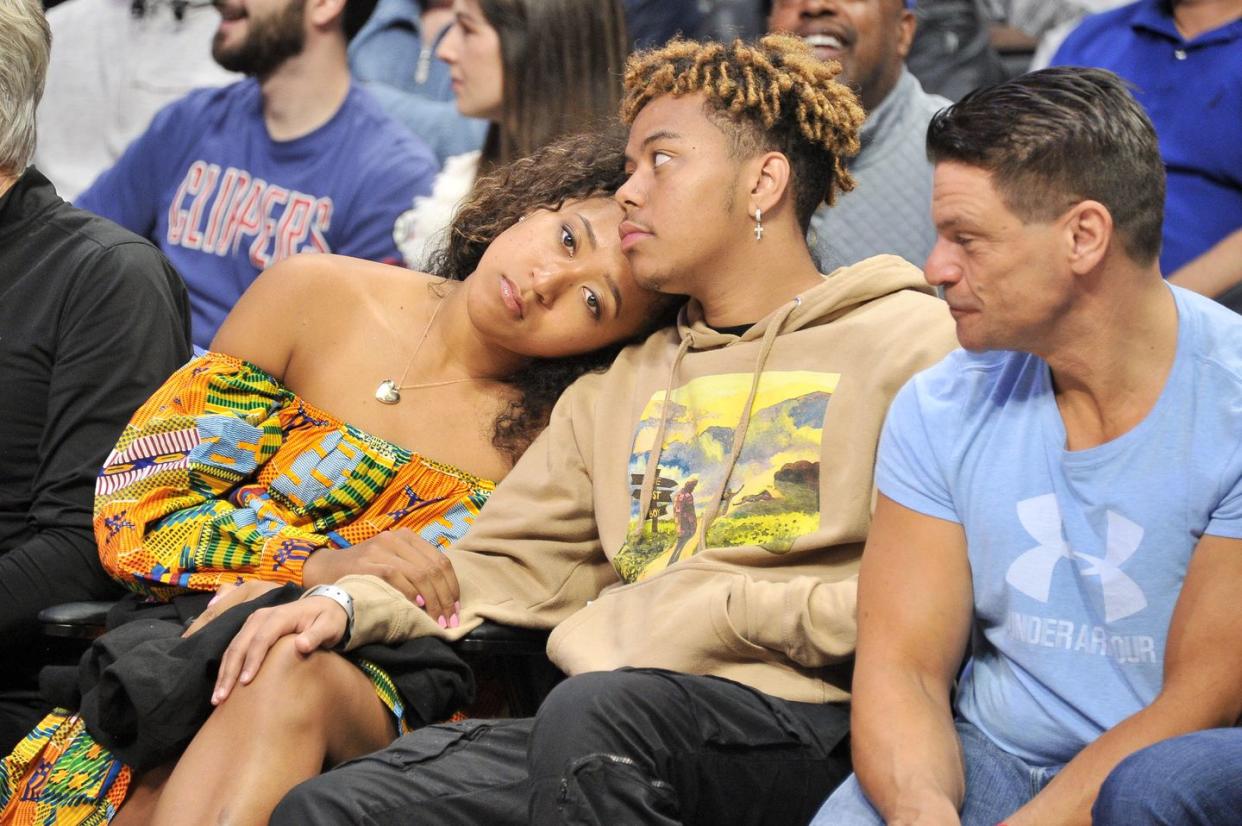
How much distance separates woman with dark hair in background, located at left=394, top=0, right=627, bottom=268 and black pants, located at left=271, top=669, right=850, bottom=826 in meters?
1.68

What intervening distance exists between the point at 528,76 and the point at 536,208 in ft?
3.42

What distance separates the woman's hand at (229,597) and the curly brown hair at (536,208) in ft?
1.62

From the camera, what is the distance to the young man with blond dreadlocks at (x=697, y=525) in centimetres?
213

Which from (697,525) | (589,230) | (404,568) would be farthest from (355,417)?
(697,525)

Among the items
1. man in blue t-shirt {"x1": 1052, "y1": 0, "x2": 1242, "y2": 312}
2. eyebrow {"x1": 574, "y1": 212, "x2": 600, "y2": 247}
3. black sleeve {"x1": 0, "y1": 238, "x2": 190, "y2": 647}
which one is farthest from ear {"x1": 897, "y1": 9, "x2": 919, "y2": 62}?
black sleeve {"x1": 0, "y1": 238, "x2": 190, "y2": 647}

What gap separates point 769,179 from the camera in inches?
104

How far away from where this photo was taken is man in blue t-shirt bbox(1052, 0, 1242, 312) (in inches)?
131

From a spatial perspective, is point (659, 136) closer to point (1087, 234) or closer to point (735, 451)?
point (735, 451)

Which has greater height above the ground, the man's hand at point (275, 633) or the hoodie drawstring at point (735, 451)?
the hoodie drawstring at point (735, 451)

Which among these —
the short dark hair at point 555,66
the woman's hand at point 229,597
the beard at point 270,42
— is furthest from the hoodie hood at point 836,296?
the beard at point 270,42

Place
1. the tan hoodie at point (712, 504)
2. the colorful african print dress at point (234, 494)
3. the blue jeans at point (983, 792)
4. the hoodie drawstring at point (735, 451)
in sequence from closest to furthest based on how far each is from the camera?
the blue jeans at point (983, 792) → the tan hoodie at point (712, 504) → the hoodie drawstring at point (735, 451) → the colorful african print dress at point (234, 494)

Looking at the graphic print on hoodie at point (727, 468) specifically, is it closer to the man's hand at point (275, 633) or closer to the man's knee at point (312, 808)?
the man's hand at point (275, 633)

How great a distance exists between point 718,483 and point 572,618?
0.99 ft

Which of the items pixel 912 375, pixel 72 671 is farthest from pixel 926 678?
pixel 72 671
